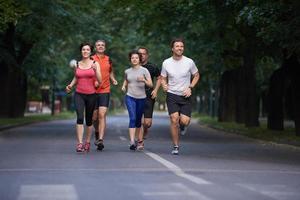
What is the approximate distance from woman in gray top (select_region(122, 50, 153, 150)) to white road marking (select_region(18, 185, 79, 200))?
20.3ft

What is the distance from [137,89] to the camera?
15.8 m

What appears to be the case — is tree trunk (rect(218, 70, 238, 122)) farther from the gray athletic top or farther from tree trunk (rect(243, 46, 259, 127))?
the gray athletic top

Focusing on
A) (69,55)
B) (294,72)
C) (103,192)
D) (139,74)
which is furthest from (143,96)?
(69,55)

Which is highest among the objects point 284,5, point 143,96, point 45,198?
point 284,5

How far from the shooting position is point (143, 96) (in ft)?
52.0

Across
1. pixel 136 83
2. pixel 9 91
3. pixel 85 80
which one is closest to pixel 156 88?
pixel 136 83

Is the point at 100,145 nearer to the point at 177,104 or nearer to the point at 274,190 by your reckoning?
the point at 177,104

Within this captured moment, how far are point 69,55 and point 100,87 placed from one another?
5147 centimetres

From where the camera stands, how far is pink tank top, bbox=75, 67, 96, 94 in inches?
596

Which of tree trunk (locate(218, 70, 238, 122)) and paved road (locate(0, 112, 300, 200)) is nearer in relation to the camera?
paved road (locate(0, 112, 300, 200))

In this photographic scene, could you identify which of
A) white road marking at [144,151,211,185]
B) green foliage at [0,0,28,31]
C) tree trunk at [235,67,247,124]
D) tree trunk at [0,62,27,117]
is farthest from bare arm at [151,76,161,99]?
tree trunk at [0,62,27,117]

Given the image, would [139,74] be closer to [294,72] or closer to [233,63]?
[294,72]

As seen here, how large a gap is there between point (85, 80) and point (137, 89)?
1131 millimetres

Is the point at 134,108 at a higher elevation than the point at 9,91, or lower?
lower
